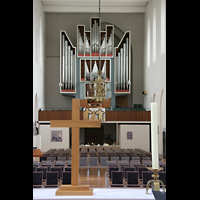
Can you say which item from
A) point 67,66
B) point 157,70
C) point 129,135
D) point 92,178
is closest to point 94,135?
point 129,135

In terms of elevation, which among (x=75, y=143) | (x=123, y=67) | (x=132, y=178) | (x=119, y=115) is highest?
(x=123, y=67)

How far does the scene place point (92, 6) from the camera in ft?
76.1

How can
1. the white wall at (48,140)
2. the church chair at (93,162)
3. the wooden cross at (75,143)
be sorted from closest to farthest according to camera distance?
1. the wooden cross at (75,143)
2. the church chair at (93,162)
3. the white wall at (48,140)

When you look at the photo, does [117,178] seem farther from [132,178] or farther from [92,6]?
[92,6]

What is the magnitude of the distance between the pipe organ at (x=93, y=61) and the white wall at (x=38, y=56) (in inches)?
62.3

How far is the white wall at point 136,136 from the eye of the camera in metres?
20.6

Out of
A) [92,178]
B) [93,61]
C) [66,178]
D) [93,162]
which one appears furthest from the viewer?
[93,61]

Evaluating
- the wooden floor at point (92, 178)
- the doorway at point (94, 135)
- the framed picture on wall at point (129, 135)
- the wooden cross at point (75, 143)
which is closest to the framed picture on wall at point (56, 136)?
the doorway at point (94, 135)

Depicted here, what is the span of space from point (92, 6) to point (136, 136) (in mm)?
11007

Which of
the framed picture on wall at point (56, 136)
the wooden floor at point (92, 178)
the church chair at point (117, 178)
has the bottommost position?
the wooden floor at point (92, 178)

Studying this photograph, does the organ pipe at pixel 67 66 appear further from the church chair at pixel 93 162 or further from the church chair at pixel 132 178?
the church chair at pixel 132 178
